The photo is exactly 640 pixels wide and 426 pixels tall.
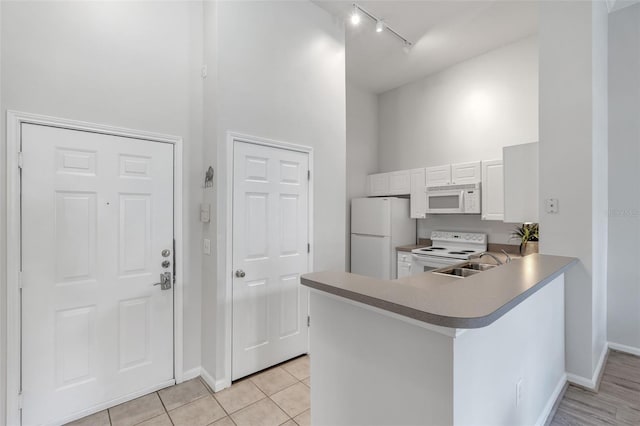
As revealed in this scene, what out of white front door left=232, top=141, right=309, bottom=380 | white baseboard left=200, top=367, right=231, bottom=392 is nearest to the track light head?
white front door left=232, top=141, right=309, bottom=380

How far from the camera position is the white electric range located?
3.66 metres

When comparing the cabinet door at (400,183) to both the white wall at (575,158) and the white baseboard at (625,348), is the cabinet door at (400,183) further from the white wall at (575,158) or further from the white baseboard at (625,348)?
the white baseboard at (625,348)

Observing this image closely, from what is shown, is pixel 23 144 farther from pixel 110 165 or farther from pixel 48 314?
pixel 48 314

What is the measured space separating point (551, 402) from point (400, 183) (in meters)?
3.12

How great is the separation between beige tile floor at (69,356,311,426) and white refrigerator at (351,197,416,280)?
2192 mm

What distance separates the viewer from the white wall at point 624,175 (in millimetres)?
2783

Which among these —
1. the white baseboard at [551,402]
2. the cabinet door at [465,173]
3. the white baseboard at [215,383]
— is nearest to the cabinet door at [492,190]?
the cabinet door at [465,173]

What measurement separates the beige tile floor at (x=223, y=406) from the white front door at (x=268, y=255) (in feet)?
0.69

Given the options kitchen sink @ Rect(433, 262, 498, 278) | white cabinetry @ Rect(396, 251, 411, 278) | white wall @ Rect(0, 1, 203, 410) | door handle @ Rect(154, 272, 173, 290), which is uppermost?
white wall @ Rect(0, 1, 203, 410)

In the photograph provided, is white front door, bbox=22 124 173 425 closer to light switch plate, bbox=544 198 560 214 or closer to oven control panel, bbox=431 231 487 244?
light switch plate, bbox=544 198 560 214

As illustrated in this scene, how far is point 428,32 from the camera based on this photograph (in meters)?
3.49

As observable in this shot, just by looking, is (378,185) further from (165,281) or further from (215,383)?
(215,383)

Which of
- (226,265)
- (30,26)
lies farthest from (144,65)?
(226,265)

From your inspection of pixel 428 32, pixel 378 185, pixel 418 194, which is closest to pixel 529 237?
pixel 418 194
